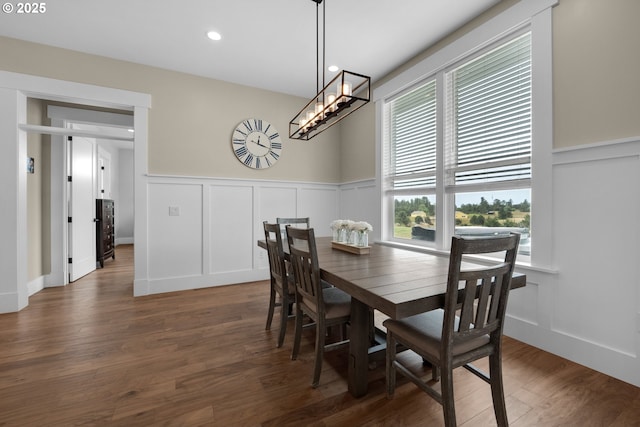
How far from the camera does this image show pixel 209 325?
2521 mm

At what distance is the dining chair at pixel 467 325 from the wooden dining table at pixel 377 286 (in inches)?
4.3

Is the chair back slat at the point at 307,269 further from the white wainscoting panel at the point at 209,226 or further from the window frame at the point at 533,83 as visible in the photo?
the white wainscoting panel at the point at 209,226

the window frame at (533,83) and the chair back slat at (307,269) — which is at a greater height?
the window frame at (533,83)

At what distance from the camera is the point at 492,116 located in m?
2.47

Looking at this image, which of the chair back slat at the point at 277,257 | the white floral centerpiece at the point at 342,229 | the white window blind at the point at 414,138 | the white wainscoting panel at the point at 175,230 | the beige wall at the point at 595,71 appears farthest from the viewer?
the white wainscoting panel at the point at 175,230

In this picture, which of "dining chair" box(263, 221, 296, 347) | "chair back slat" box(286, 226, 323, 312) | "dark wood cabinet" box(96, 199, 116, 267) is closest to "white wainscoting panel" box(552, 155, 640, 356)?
"chair back slat" box(286, 226, 323, 312)

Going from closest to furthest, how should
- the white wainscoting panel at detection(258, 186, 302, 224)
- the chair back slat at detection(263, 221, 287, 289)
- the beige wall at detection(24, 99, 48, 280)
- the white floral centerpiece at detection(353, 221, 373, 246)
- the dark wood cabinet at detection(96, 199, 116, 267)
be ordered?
1. the chair back slat at detection(263, 221, 287, 289)
2. the white floral centerpiece at detection(353, 221, 373, 246)
3. the beige wall at detection(24, 99, 48, 280)
4. the white wainscoting panel at detection(258, 186, 302, 224)
5. the dark wood cabinet at detection(96, 199, 116, 267)

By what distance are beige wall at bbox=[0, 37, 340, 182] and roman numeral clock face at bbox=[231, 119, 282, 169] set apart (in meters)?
0.08

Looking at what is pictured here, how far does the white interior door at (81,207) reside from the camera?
151 inches

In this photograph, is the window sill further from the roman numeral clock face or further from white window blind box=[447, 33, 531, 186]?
the roman numeral clock face

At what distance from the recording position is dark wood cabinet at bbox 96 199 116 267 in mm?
4898

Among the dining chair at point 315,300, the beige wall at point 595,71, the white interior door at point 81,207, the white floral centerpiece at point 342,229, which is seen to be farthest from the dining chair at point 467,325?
the white interior door at point 81,207

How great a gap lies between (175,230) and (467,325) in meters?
3.50

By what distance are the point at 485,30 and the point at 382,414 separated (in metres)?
3.11
